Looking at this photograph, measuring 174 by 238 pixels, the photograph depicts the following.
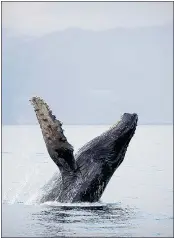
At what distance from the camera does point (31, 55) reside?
10.9 m

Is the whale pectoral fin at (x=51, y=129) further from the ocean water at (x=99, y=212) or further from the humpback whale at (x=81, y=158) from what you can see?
the ocean water at (x=99, y=212)

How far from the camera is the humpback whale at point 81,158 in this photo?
1084 centimetres

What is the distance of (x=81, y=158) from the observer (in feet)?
38.5

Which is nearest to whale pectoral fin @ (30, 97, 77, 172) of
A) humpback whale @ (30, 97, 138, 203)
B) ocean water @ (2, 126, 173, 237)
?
humpback whale @ (30, 97, 138, 203)

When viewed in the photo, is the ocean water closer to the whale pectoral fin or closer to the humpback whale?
the humpback whale

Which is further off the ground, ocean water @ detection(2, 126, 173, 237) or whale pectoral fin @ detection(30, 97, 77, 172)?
whale pectoral fin @ detection(30, 97, 77, 172)

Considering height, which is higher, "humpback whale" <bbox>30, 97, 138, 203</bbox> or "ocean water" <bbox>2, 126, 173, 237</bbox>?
"humpback whale" <bbox>30, 97, 138, 203</bbox>

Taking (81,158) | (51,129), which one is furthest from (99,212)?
(51,129)

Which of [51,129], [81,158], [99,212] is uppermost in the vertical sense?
[51,129]

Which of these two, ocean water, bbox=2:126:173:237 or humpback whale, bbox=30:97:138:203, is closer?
ocean water, bbox=2:126:173:237

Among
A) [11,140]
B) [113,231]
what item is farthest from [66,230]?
[11,140]

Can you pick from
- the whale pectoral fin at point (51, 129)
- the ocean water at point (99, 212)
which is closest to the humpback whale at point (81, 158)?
the whale pectoral fin at point (51, 129)

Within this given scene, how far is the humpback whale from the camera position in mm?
10844

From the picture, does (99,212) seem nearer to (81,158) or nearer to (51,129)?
(81,158)
